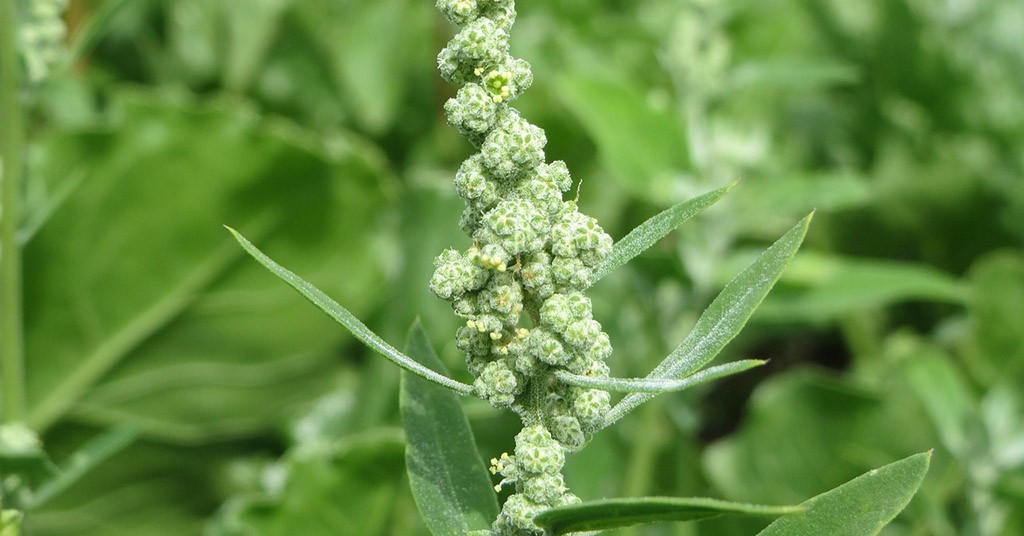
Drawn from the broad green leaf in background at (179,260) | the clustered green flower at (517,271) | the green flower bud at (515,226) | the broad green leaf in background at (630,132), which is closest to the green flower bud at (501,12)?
the clustered green flower at (517,271)

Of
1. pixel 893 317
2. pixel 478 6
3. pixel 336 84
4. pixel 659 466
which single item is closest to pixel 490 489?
pixel 478 6

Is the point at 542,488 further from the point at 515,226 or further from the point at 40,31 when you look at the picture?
the point at 40,31

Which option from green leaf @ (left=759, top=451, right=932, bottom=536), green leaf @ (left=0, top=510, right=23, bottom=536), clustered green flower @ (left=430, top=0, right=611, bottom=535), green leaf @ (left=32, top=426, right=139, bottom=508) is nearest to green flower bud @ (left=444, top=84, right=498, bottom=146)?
clustered green flower @ (left=430, top=0, right=611, bottom=535)

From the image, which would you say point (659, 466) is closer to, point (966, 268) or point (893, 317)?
point (893, 317)

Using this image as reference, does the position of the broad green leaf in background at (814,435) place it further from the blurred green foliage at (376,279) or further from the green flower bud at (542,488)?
the green flower bud at (542,488)

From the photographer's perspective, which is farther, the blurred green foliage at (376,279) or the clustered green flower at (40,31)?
the blurred green foliage at (376,279)

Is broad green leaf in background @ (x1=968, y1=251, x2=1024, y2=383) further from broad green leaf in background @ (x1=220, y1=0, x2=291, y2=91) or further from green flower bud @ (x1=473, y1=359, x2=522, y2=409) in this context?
green flower bud @ (x1=473, y1=359, x2=522, y2=409)

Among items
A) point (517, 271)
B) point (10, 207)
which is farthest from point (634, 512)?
point (10, 207)
